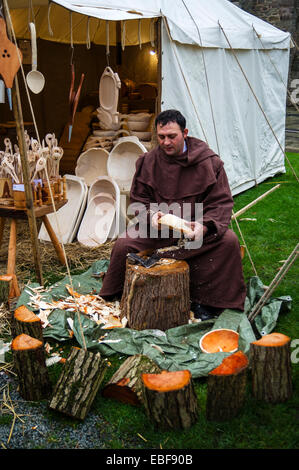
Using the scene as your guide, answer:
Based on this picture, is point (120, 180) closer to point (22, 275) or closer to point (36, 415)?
point (22, 275)

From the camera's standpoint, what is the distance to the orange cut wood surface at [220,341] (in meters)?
2.77

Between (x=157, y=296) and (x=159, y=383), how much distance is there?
90cm

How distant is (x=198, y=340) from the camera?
2.89 meters

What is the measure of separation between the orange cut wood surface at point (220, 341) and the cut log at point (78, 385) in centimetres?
74

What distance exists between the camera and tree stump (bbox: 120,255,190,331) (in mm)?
2873

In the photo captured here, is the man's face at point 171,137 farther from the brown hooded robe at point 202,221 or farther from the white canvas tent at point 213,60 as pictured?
the white canvas tent at point 213,60

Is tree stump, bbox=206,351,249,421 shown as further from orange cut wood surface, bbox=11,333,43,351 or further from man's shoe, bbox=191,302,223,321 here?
man's shoe, bbox=191,302,223,321

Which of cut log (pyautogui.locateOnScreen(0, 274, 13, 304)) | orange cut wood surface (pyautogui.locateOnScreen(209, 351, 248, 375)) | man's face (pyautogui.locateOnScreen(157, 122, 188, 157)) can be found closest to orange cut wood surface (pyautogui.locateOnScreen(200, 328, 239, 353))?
orange cut wood surface (pyautogui.locateOnScreen(209, 351, 248, 375))

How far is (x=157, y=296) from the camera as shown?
289 cm

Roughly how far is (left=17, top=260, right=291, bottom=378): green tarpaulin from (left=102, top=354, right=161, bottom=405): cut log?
0.53 ft

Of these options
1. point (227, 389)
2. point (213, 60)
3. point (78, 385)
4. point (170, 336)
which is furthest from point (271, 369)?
point (213, 60)

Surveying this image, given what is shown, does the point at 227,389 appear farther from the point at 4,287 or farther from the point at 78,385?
the point at 4,287
